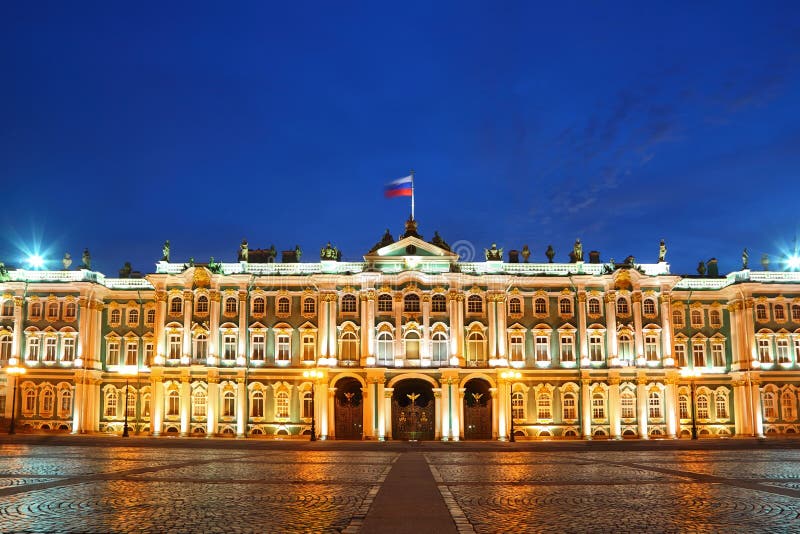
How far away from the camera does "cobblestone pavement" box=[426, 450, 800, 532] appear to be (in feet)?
51.8

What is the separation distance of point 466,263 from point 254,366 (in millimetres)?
19150

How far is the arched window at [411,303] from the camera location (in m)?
65.0

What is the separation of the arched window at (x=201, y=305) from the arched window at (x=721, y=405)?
4271cm

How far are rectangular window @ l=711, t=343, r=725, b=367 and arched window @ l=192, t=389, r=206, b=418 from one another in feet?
139

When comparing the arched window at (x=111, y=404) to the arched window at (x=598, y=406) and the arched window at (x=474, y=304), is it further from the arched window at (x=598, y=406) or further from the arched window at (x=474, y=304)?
the arched window at (x=598, y=406)

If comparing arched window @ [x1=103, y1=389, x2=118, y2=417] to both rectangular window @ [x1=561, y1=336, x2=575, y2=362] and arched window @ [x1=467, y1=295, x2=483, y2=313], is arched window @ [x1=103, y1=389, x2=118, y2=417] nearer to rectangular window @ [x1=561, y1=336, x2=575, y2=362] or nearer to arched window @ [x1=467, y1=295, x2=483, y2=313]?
arched window @ [x1=467, y1=295, x2=483, y2=313]

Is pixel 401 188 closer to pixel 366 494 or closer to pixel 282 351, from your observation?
pixel 282 351

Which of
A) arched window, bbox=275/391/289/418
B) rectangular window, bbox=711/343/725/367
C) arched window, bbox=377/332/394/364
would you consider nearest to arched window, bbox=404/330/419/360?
arched window, bbox=377/332/394/364

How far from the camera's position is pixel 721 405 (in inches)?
2623

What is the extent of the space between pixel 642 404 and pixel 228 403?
33.1 meters

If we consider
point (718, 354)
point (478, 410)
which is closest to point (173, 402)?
point (478, 410)

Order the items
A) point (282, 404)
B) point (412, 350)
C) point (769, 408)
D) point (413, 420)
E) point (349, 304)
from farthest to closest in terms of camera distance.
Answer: point (769, 408) → point (349, 304) → point (282, 404) → point (412, 350) → point (413, 420)

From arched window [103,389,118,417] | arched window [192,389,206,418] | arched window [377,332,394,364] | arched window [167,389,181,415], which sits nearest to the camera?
arched window [377,332,394,364]

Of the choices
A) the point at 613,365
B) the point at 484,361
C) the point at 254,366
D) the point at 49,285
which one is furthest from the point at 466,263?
the point at 49,285
